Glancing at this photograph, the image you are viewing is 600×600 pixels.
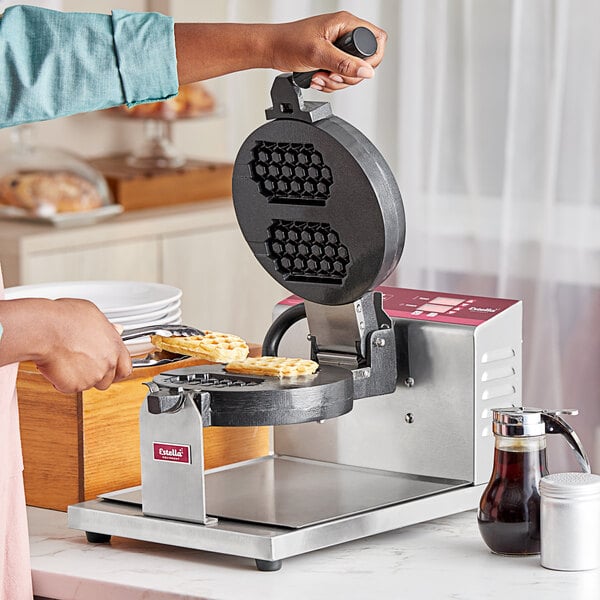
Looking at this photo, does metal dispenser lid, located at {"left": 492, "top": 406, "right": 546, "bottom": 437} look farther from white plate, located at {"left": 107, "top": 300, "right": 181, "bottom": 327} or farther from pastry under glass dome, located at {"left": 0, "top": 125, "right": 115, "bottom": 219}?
pastry under glass dome, located at {"left": 0, "top": 125, "right": 115, "bottom": 219}

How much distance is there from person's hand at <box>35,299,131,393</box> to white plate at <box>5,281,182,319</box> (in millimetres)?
553

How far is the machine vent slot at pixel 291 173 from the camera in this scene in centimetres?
146

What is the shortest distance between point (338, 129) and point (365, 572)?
46 cm

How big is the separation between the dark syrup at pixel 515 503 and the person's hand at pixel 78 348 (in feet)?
1.33

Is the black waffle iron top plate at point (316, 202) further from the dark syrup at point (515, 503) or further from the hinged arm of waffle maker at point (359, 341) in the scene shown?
the dark syrup at point (515, 503)

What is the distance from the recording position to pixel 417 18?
3363 mm

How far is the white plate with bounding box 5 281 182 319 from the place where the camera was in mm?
1840

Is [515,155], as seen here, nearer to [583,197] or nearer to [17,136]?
[583,197]

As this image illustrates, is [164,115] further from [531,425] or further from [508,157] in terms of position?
[531,425]

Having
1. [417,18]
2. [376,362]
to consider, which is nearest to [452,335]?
[376,362]

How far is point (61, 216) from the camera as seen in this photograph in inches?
132

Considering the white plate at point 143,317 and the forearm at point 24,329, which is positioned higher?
the forearm at point 24,329

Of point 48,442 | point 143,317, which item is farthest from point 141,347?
point 48,442

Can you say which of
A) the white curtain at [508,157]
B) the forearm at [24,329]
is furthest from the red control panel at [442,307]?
the white curtain at [508,157]
